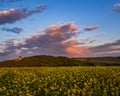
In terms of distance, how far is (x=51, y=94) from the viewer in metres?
18.1

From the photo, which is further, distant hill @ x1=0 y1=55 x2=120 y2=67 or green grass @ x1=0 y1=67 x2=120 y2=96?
distant hill @ x1=0 y1=55 x2=120 y2=67

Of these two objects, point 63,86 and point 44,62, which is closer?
point 63,86

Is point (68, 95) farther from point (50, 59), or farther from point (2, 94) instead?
point (50, 59)

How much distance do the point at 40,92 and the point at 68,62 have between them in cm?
5994

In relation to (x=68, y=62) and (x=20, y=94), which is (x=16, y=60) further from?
(x=20, y=94)

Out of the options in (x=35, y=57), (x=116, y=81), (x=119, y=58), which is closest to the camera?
(x=116, y=81)

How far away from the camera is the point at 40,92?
63.9 ft

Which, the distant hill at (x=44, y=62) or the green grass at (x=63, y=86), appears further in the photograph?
the distant hill at (x=44, y=62)

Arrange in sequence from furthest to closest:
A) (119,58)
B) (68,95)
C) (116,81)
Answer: (119,58), (116,81), (68,95)

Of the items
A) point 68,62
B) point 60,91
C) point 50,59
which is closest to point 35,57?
point 50,59

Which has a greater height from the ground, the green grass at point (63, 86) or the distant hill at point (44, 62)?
the distant hill at point (44, 62)

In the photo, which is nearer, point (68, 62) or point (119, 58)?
point (68, 62)

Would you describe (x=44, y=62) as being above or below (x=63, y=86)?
above

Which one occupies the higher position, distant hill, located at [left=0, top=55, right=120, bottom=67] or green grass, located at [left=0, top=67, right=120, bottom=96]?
distant hill, located at [left=0, top=55, right=120, bottom=67]
